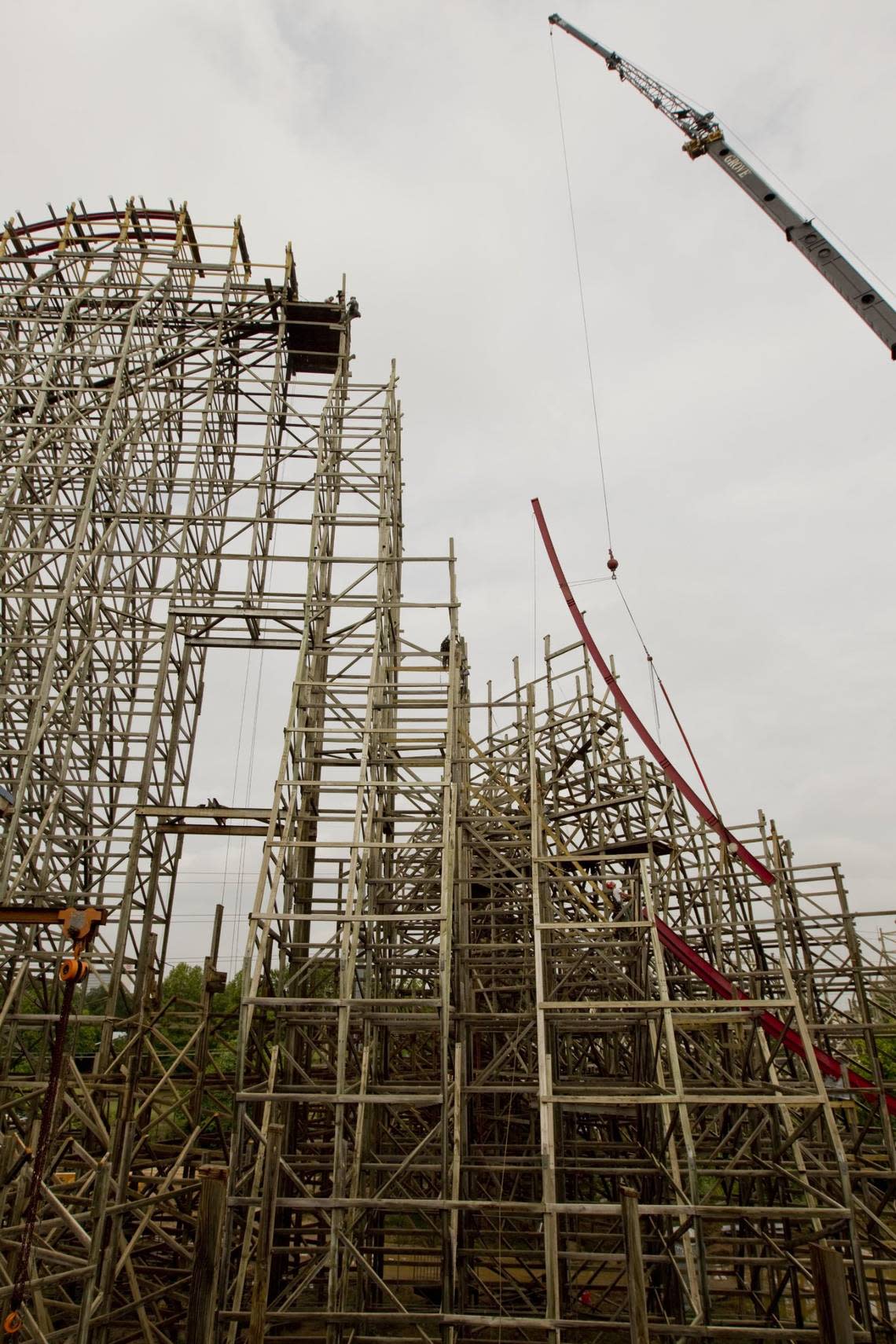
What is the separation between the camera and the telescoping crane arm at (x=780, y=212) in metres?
19.5

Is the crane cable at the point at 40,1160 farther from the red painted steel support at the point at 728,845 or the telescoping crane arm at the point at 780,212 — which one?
the telescoping crane arm at the point at 780,212

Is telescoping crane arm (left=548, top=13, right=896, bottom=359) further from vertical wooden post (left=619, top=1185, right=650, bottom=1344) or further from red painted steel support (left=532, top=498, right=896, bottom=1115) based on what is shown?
vertical wooden post (left=619, top=1185, right=650, bottom=1344)

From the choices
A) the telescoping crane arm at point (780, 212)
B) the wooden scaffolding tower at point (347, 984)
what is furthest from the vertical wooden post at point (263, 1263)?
the telescoping crane arm at point (780, 212)

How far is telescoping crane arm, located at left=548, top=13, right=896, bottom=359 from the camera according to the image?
1945cm

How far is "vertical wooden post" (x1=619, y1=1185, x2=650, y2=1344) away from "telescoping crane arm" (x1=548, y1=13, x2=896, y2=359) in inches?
711

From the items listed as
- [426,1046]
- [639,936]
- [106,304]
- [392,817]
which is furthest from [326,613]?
[426,1046]

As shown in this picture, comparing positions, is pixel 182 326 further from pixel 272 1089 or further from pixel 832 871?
pixel 832 871

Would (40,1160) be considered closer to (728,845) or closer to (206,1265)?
(206,1265)

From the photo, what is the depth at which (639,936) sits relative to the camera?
12.3 m

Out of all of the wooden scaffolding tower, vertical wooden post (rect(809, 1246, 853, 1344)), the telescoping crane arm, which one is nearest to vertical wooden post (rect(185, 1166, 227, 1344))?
the wooden scaffolding tower

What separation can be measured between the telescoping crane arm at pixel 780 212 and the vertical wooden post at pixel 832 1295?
58.3ft

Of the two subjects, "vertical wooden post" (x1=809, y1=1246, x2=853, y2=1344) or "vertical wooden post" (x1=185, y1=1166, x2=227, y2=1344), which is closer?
"vertical wooden post" (x1=809, y1=1246, x2=853, y2=1344)

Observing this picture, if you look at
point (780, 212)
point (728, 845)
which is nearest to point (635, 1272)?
point (728, 845)

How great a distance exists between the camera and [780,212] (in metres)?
22.4
